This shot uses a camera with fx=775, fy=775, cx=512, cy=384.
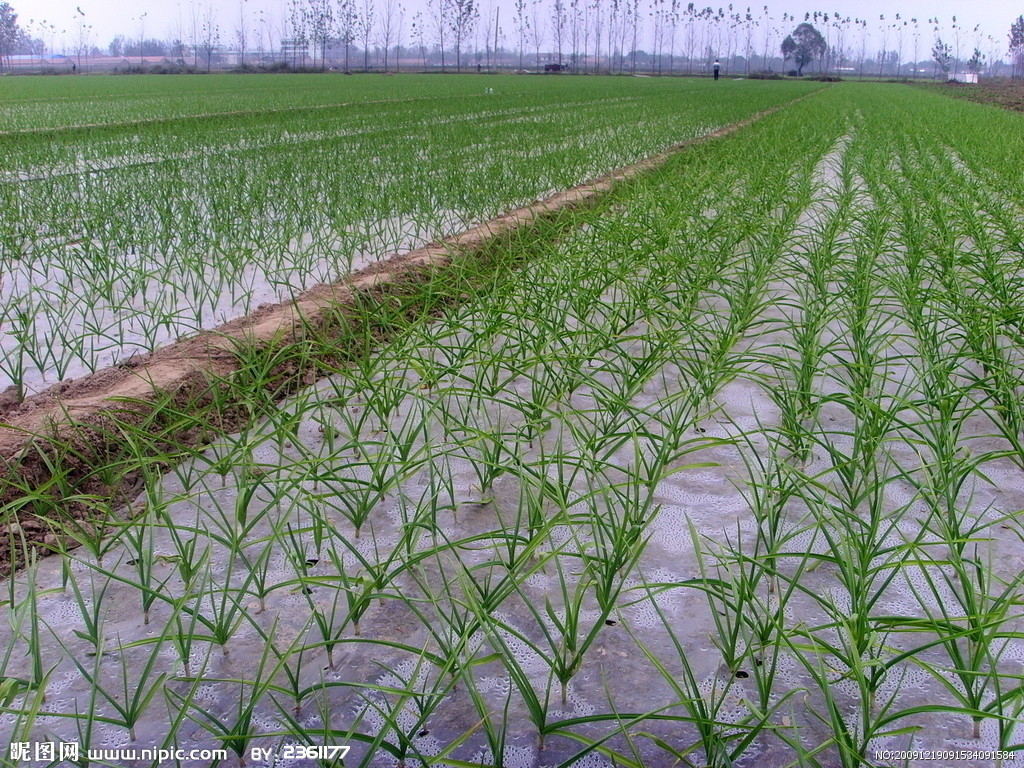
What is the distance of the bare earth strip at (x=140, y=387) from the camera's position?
2113mm

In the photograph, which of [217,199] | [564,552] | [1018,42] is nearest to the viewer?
[564,552]

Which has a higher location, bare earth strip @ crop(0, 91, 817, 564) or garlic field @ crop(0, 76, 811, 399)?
garlic field @ crop(0, 76, 811, 399)

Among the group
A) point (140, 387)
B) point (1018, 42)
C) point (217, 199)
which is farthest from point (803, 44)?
point (140, 387)

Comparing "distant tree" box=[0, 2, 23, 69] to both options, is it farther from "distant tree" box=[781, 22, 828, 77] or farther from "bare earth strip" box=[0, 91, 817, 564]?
"bare earth strip" box=[0, 91, 817, 564]

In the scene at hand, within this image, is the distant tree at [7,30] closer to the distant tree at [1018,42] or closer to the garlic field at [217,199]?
the garlic field at [217,199]

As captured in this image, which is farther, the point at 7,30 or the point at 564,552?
the point at 7,30

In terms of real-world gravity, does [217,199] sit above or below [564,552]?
above

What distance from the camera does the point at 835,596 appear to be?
1657mm

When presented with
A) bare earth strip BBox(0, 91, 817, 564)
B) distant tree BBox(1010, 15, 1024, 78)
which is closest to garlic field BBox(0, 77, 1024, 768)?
bare earth strip BBox(0, 91, 817, 564)

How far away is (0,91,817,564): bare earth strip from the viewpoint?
6.93ft

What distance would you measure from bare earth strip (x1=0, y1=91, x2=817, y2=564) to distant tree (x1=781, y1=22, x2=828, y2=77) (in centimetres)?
8130

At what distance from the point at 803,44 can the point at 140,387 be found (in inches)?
3415

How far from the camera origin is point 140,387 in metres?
2.59

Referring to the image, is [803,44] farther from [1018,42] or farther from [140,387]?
[140,387]
